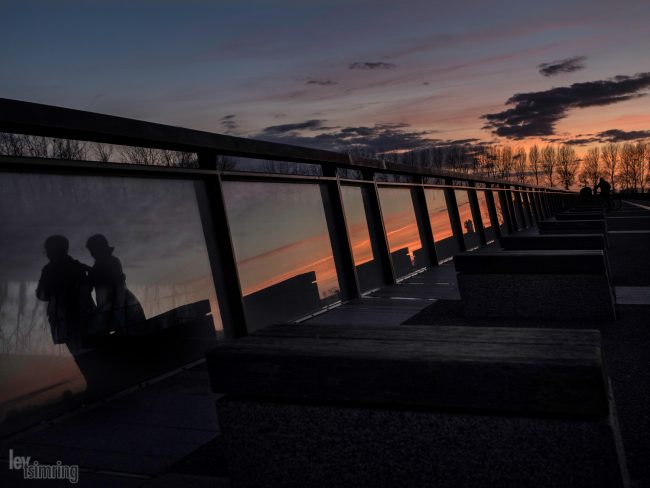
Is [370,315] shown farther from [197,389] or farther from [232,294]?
[197,389]

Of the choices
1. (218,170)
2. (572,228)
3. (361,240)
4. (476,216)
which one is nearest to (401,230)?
(361,240)

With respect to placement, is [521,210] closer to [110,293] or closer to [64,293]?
[110,293]

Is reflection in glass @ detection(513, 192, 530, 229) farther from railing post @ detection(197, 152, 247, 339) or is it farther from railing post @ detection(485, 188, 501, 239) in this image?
railing post @ detection(197, 152, 247, 339)

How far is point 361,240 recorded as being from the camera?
9703mm

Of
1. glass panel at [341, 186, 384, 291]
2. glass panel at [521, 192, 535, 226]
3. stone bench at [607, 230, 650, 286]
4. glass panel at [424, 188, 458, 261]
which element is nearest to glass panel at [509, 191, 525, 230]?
glass panel at [521, 192, 535, 226]

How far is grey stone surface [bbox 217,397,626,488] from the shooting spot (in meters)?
2.18

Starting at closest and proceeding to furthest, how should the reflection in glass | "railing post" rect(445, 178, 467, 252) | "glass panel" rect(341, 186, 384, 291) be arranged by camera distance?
1. "glass panel" rect(341, 186, 384, 291)
2. "railing post" rect(445, 178, 467, 252)
3. the reflection in glass

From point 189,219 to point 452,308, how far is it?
362cm

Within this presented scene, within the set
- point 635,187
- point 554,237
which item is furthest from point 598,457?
point 635,187

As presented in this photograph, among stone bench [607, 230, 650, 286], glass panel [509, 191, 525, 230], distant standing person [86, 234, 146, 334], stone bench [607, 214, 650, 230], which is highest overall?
distant standing person [86, 234, 146, 334]

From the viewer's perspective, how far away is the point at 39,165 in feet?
13.6

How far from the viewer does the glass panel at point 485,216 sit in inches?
739

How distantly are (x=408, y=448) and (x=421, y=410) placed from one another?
0.16 m

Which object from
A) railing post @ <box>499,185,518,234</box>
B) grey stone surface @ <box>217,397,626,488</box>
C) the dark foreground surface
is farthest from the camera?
railing post @ <box>499,185,518,234</box>
